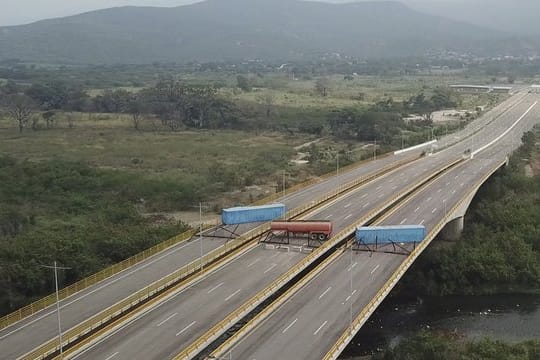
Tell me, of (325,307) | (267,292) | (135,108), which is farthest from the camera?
(135,108)

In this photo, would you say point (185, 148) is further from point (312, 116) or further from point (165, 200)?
point (312, 116)

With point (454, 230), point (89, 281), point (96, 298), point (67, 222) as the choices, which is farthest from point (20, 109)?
point (96, 298)

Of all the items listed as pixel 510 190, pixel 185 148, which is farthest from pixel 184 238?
pixel 185 148

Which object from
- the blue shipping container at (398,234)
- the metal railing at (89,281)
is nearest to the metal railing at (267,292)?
the blue shipping container at (398,234)

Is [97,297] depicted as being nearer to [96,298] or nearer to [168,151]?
[96,298]

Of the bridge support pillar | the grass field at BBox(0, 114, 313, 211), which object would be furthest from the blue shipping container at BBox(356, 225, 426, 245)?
the grass field at BBox(0, 114, 313, 211)
